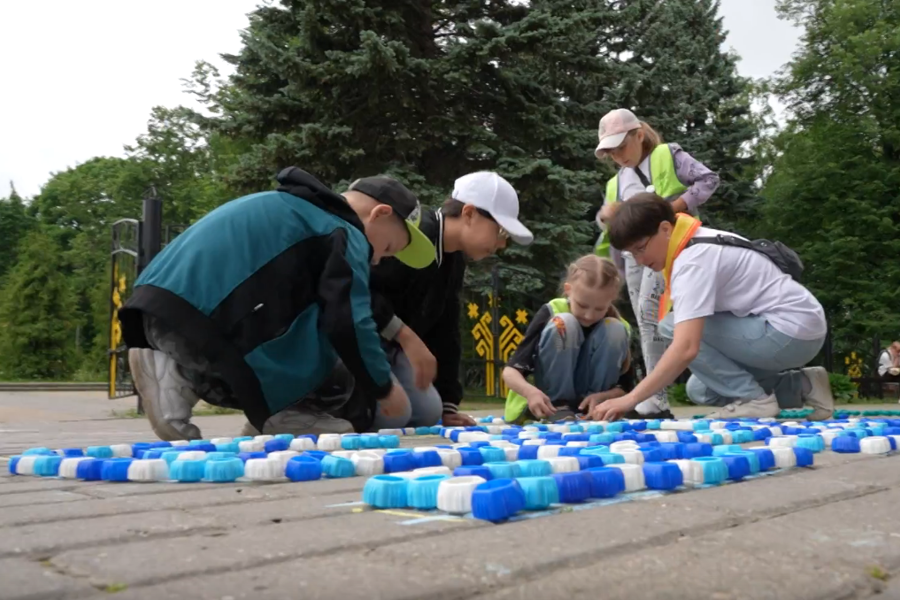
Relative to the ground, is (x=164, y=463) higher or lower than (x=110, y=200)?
lower

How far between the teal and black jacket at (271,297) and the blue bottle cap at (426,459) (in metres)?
1.00

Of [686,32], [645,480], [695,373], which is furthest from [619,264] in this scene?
[686,32]

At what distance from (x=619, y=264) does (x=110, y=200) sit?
40244 millimetres

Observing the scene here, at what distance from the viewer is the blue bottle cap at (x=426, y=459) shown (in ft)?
7.28

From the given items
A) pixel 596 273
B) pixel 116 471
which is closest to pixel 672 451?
pixel 116 471

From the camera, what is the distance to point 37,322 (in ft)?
97.1

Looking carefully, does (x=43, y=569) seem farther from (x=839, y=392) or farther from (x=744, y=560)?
(x=839, y=392)

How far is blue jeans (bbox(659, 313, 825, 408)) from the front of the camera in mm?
4625

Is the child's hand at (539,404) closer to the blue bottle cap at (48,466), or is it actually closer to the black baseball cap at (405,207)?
the black baseball cap at (405,207)

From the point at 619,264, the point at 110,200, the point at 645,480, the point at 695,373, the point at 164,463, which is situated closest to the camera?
the point at 645,480

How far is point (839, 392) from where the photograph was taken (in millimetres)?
12578

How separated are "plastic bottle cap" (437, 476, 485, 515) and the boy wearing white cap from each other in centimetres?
239

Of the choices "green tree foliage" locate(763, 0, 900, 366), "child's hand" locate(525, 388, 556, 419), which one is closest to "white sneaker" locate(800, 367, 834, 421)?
"child's hand" locate(525, 388, 556, 419)

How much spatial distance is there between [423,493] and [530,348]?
3.71m
